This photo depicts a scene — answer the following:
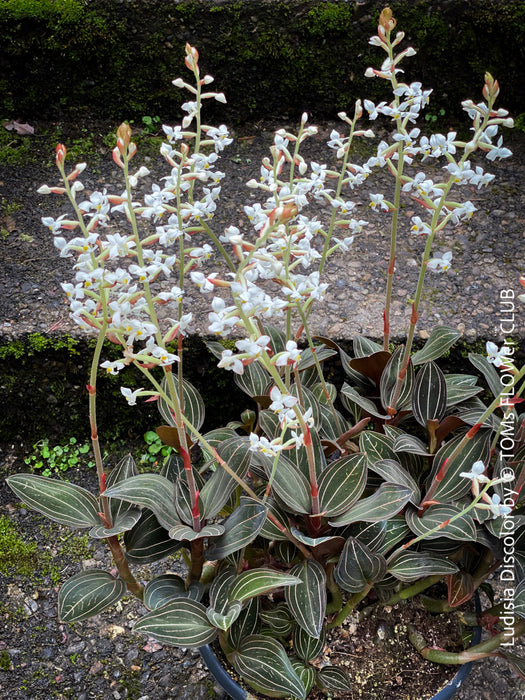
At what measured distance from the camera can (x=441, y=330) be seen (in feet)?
4.66

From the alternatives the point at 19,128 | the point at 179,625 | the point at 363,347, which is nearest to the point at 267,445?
the point at 179,625

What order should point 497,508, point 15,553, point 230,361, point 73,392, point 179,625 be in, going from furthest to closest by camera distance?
1. point 73,392
2. point 15,553
3. point 179,625
4. point 497,508
5. point 230,361

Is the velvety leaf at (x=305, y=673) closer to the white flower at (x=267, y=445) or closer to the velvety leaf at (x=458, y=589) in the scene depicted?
the velvety leaf at (x=458, y=589)

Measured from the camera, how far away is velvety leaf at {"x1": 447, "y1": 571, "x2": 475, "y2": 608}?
1196mm

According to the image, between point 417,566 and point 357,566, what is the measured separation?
12 centimetres

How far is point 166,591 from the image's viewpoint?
3.73ft

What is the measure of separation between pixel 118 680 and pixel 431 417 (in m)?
Answer: 0.96

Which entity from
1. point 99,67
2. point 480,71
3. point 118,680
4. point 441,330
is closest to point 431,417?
point 441,330

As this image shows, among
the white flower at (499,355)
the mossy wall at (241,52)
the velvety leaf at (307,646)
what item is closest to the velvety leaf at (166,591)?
the velvety leaf at (307,646)

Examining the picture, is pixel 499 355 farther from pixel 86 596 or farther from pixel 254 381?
pixel 86 596

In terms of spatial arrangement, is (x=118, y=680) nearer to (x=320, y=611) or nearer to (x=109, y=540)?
(x=109, y=540)

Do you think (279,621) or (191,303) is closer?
(279,621)

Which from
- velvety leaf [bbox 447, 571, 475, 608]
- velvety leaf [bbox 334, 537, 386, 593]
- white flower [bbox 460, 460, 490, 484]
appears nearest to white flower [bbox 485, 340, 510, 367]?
white flower [bbox 460, 460, 490, 484]

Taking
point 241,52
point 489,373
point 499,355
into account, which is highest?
point 241,52
